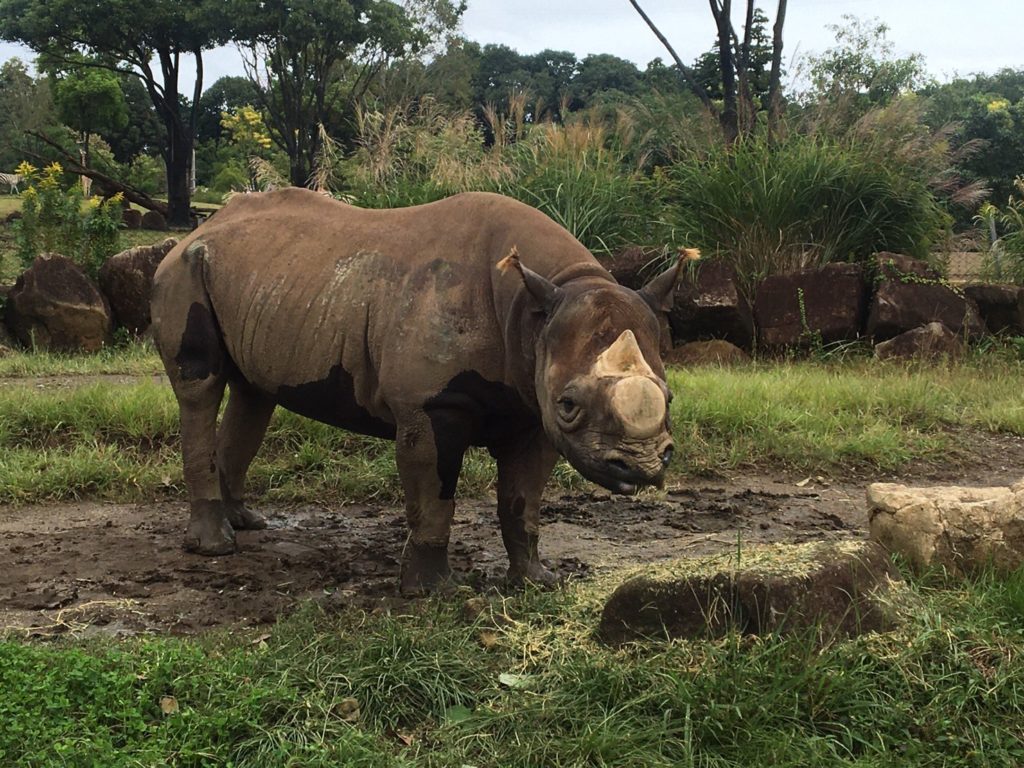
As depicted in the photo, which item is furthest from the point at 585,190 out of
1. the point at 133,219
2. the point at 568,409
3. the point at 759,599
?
the point at 133,219

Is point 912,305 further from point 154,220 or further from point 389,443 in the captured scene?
point 154,220

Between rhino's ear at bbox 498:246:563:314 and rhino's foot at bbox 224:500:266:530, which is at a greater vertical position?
rhino's ear at bbox 498:246:563:314

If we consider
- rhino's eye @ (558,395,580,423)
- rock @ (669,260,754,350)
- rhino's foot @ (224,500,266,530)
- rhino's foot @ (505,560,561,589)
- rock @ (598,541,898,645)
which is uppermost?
rhino's eye @ (558,395,580,423)

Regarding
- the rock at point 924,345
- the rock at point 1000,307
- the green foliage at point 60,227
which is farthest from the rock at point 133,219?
the rock at point 1000,307

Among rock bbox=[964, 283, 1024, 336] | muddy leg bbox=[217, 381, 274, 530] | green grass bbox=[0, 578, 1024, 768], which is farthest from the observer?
rock bbox=[964, 283, 1024, 336]

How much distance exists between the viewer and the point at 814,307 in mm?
9242

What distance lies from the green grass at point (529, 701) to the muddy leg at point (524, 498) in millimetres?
817

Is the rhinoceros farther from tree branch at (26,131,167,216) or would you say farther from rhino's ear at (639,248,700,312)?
tree branch at (26,131,167,216)

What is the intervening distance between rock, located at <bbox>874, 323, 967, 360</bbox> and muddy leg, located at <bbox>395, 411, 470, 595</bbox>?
5.74 metres

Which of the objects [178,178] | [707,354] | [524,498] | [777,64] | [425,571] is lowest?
[425,571]

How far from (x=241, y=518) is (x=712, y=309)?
4.96 meters

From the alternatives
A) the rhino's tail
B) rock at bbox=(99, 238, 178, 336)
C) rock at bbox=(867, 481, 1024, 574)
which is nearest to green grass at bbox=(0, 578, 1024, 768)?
rock at bbox=(867, 481, 1024, 574)

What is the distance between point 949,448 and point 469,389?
390 cm

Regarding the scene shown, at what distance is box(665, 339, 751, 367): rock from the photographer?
355 inches
